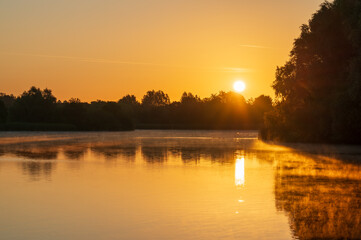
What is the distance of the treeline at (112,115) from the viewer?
129500mm

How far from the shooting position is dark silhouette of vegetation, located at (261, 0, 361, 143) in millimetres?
45094

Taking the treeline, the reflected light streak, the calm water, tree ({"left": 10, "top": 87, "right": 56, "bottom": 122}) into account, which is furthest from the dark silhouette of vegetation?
tree ({"left": 10, "top": 87, "right": 56, "bottom": 122})

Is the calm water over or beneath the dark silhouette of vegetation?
beneath

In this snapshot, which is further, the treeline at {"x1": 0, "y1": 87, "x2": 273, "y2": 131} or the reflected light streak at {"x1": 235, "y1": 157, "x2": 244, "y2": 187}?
the treeline at {"x1": 0, "y1": 87, "x2": 273, "y2": 131}

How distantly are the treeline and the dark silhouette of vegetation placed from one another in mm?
77972

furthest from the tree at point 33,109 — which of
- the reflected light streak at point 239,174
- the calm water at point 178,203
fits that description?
the calm water at point 178,203

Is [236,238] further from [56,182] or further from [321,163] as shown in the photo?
[321,163]

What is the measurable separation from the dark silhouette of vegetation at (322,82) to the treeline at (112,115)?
7797 centimetres

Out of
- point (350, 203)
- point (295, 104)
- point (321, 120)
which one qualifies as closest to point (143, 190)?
point (350, 203)

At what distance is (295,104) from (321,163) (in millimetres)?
27933

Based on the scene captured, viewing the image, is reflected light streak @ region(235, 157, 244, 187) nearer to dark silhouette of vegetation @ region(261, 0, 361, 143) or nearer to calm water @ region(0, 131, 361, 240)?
calm water @ region(0, 131, 361, 240)

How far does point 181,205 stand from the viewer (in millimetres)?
14391

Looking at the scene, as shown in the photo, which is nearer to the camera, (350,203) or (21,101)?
(350,203)

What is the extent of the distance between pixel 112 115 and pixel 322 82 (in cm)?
8951
